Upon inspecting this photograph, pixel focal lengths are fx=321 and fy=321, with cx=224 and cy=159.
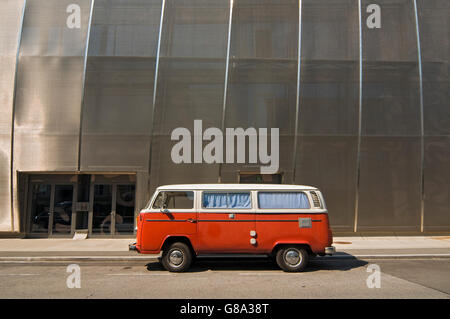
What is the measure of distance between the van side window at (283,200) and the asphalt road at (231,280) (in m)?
1.74

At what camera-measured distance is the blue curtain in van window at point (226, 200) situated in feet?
28.6

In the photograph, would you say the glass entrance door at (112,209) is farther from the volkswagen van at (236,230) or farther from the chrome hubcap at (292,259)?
the chrome hubcap at (292,259)

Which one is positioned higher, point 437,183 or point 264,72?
point 264,72

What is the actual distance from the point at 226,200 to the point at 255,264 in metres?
2.39

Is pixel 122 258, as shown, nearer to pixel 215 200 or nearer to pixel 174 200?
pixel 174 200

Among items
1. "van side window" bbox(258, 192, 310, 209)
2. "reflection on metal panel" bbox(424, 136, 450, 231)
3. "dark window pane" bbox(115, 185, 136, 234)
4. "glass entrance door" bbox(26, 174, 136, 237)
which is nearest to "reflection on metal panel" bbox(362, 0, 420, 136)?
"reflection on metal panel" bbox(424, 136, 450, 231)

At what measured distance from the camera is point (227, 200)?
8789mm

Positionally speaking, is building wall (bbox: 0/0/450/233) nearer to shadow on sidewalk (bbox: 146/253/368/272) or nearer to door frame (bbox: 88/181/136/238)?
door frame (bbox: 88/181/136/238)

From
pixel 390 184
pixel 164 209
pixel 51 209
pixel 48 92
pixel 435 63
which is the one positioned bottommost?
pixel 51 209

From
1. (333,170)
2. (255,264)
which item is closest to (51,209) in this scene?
(255,264)

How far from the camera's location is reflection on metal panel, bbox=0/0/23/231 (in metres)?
14.5

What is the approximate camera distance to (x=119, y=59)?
1520 cm
